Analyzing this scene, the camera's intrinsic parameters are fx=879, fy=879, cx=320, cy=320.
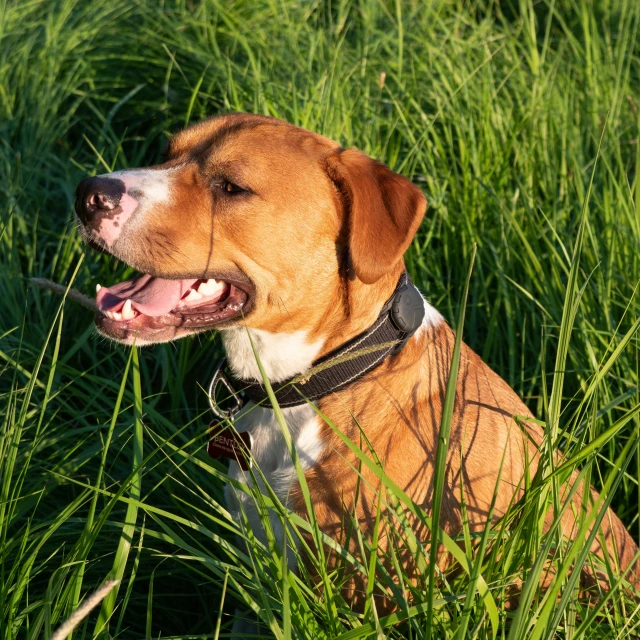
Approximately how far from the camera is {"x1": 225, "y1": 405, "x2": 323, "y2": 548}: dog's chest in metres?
2.97

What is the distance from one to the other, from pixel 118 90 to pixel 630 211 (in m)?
3.55

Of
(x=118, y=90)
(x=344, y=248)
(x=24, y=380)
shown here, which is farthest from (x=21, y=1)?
(x=344, y=248)

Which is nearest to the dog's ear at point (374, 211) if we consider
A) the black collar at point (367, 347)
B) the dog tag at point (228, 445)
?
the black collar at point (367, 347)

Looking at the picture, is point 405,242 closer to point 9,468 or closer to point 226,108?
point 9,468

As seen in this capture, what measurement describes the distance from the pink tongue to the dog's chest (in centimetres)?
Result: 48

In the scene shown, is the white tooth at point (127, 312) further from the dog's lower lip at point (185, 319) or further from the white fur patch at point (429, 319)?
the white fur patch at point (429, 319)

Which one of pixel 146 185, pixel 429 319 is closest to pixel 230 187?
pixel 146 185

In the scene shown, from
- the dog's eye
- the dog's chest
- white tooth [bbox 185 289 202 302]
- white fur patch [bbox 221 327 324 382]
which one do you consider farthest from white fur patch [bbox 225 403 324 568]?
the dog's eye

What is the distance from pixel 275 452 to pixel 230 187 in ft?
3.13

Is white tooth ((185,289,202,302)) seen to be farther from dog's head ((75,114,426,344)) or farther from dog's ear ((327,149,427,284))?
dog's ear ((327,149,427,284))

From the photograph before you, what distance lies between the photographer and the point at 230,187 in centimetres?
313

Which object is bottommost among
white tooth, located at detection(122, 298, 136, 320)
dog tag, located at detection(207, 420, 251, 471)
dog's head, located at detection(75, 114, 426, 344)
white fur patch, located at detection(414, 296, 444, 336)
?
Answer: dog tag, located at detection(207, 420, 251, 471)

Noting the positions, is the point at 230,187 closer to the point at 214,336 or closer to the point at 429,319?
the point at 429,319

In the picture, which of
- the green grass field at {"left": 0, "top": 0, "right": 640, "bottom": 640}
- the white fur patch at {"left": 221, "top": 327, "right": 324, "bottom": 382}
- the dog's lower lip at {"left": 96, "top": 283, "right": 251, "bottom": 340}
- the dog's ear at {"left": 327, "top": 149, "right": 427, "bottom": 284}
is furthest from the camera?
the white fur patch at {"left": 221, "top": 327, "right": 324, "bottom": 382}
